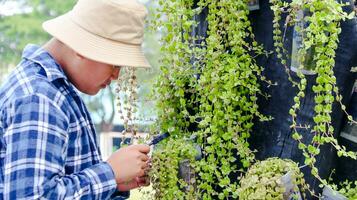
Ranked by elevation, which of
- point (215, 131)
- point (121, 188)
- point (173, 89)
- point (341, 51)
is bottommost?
point (121, 188)

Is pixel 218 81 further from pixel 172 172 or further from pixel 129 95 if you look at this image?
pixel 129 95

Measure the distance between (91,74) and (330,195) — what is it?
2.70 ft

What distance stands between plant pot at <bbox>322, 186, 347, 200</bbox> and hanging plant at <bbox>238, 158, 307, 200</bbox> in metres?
0.11

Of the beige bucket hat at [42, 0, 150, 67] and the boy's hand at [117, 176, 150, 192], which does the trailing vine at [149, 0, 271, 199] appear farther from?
the beige bucket hat at [42, 0, 150, 67]

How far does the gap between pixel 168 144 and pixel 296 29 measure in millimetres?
602

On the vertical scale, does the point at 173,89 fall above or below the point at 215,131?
above

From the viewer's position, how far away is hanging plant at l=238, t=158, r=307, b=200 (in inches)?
58.5

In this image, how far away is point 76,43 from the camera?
1354 mm

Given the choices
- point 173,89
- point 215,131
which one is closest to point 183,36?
point 173,89

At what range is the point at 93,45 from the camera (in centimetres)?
137

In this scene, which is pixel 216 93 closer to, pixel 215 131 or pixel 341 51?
pixel 215 131

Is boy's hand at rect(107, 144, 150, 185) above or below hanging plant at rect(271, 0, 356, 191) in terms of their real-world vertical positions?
below

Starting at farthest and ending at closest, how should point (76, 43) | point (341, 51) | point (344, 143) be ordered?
point (344, 143)
point (341, 51)
point (76, 43)

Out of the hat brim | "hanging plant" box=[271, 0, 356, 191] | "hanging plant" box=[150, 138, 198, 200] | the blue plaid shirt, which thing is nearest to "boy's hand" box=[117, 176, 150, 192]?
"hanging plant" box=[150, 138, 198, 200]
